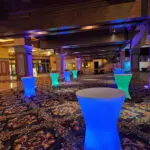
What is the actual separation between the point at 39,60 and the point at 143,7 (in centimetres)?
2264

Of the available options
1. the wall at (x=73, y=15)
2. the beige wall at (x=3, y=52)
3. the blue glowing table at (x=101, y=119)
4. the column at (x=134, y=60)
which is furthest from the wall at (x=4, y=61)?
the blue glowing table at (x=101, y=119)

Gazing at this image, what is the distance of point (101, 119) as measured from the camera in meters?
1.71

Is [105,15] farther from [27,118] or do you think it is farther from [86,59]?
[86,59]

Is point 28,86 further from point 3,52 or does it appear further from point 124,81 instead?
point 3,52

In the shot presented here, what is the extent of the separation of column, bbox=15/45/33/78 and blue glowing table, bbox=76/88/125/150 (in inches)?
307

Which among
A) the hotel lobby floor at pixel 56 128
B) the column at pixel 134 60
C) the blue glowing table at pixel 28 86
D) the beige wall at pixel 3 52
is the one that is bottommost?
the hotel lobby floor at pixel 56 128

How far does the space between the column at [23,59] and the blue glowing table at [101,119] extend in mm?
7802

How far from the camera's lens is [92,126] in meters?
1.80

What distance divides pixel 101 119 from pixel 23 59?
316 inches

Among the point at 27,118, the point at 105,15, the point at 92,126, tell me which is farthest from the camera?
the point at 105,15

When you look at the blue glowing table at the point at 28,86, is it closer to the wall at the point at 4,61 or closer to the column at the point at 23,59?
the column at the point at 23,59

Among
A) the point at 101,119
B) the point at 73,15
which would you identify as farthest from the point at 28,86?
the point at 101,119

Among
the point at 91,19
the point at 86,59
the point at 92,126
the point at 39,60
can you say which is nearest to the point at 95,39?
the point at 91,19

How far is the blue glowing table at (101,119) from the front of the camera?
1646mm
